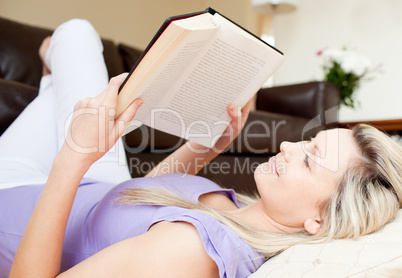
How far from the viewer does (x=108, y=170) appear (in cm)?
104

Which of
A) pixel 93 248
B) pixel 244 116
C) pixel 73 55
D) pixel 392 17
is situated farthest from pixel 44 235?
pixel 392 17

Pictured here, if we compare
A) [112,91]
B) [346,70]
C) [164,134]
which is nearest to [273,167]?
[112,91]

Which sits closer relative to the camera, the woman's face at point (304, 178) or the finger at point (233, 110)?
the woman's face at point (304, 178)

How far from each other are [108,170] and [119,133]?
410 mm

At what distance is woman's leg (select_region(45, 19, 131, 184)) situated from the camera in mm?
1033

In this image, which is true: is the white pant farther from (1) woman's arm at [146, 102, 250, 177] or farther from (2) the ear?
(2) the ear

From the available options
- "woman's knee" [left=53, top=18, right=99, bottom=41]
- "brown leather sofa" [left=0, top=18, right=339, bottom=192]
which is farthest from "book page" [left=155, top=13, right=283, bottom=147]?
"brown leather sofa" [left=0, top=18, right=339, bottom=192]

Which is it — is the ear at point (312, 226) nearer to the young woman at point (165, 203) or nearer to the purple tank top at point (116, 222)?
the young woman at point (165, 203)

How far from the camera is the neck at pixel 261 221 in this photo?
2.55 feet

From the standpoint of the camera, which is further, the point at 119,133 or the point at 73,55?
the point at 73,55

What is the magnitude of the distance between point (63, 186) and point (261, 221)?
1.29 ft

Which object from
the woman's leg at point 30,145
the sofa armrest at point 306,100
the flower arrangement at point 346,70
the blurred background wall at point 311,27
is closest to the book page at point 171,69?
the woman's leg at point 30,145

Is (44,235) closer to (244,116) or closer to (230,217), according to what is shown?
(230,217)

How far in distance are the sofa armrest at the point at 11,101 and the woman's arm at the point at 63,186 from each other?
0.63 meters
